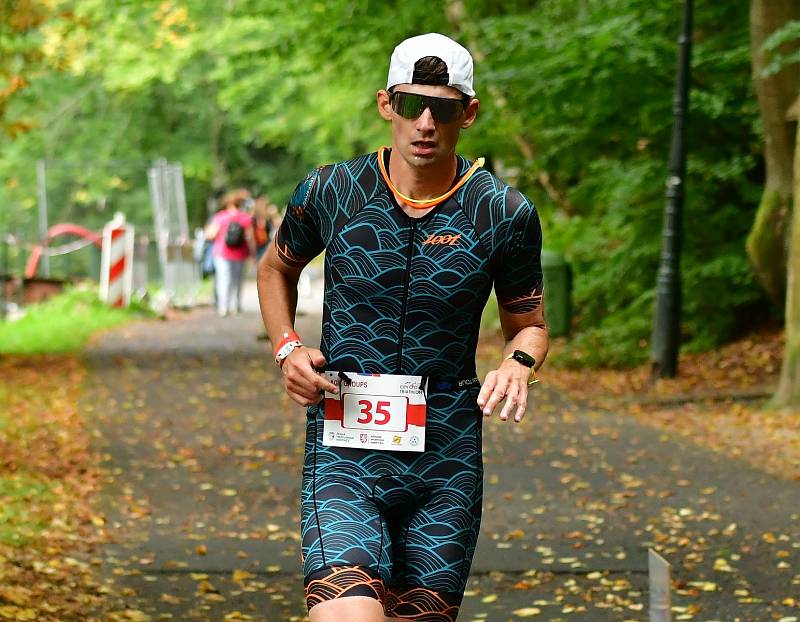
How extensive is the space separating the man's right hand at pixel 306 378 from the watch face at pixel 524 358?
0.48 meters

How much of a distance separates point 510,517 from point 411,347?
5.73 meters

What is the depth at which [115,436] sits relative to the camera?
13.0 metres

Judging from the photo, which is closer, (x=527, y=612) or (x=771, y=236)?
(x=527, y=612)

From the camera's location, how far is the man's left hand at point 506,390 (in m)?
4.17

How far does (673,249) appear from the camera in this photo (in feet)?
54.5

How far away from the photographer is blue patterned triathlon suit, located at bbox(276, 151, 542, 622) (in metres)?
4.26

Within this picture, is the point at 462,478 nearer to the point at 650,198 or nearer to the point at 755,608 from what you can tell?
the point at 755,608

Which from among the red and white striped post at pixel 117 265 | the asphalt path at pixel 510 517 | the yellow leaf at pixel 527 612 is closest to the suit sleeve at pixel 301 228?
the asphalt path at pixel 510 517

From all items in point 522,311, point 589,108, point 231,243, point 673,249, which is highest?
point 589,108

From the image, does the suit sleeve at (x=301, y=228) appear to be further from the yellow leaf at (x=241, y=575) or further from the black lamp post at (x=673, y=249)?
the black lamp post at (x=673, y=249)

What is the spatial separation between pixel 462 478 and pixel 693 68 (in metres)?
13.6

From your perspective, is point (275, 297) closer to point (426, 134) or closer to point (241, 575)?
point (426, 134)

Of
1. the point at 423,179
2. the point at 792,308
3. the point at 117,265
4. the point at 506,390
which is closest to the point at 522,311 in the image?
the point at 506,390

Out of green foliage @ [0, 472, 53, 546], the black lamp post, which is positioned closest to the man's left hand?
green foliage @ [0, 472, 53, 546]
